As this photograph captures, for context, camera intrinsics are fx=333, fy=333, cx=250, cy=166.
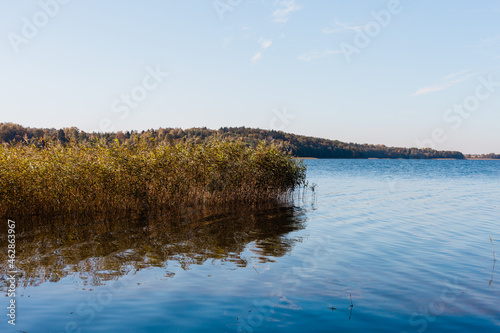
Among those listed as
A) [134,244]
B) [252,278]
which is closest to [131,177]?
[134,244]

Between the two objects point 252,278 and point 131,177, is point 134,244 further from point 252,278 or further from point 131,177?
point 131,177

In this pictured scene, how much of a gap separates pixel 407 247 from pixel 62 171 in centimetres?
1963

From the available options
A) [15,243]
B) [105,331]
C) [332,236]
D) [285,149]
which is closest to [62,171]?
[15,243]

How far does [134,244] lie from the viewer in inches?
599

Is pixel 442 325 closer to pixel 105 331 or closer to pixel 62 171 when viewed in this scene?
pixel 105 331

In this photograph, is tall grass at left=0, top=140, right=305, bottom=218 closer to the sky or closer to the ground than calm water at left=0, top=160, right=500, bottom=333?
closer to the sky

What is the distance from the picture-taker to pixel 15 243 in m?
14.7

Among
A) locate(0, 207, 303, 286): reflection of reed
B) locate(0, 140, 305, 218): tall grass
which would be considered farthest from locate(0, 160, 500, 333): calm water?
locate(0, 140, 305, 218): tall grass

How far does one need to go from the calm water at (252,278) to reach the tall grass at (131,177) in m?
2.50

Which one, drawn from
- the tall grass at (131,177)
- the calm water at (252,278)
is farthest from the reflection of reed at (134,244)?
the tall grass at (131,177)

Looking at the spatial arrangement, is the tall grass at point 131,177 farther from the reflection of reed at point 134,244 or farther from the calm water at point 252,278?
the calm water at point 252,278

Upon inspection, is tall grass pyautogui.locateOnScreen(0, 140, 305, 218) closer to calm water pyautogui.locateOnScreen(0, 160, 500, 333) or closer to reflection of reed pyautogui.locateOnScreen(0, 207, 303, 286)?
reflection of reed pyautogui.locateOnScreen(0, 207, 303, 286)

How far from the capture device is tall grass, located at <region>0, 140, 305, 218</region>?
63.2 feet

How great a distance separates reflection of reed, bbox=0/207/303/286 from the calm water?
5 cm
